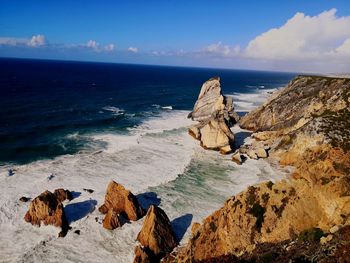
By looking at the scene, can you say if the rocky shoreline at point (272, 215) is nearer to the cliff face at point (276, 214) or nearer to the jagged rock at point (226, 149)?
the cliff face at point (276, 214)

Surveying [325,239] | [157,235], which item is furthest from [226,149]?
[325,239]

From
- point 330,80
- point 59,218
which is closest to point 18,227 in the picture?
point 59,218

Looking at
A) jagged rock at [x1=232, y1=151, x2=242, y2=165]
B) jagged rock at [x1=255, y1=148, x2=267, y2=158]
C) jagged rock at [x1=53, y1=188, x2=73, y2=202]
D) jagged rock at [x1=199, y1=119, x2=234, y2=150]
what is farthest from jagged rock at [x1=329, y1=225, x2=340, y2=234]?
jagged rock at [x1=199, y1=119, x2=234, y2=150]

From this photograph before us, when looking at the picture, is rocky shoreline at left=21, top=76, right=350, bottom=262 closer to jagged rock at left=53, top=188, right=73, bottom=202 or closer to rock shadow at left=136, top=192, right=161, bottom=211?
jagged rock at left=53, top=188, right=73, bottom=202

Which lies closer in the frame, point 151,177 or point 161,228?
point 161,228

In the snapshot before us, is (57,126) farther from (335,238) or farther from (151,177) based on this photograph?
(335,238)

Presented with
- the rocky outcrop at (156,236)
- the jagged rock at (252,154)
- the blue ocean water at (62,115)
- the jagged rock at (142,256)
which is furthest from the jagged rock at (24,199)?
the jagged rock at (252,154)
